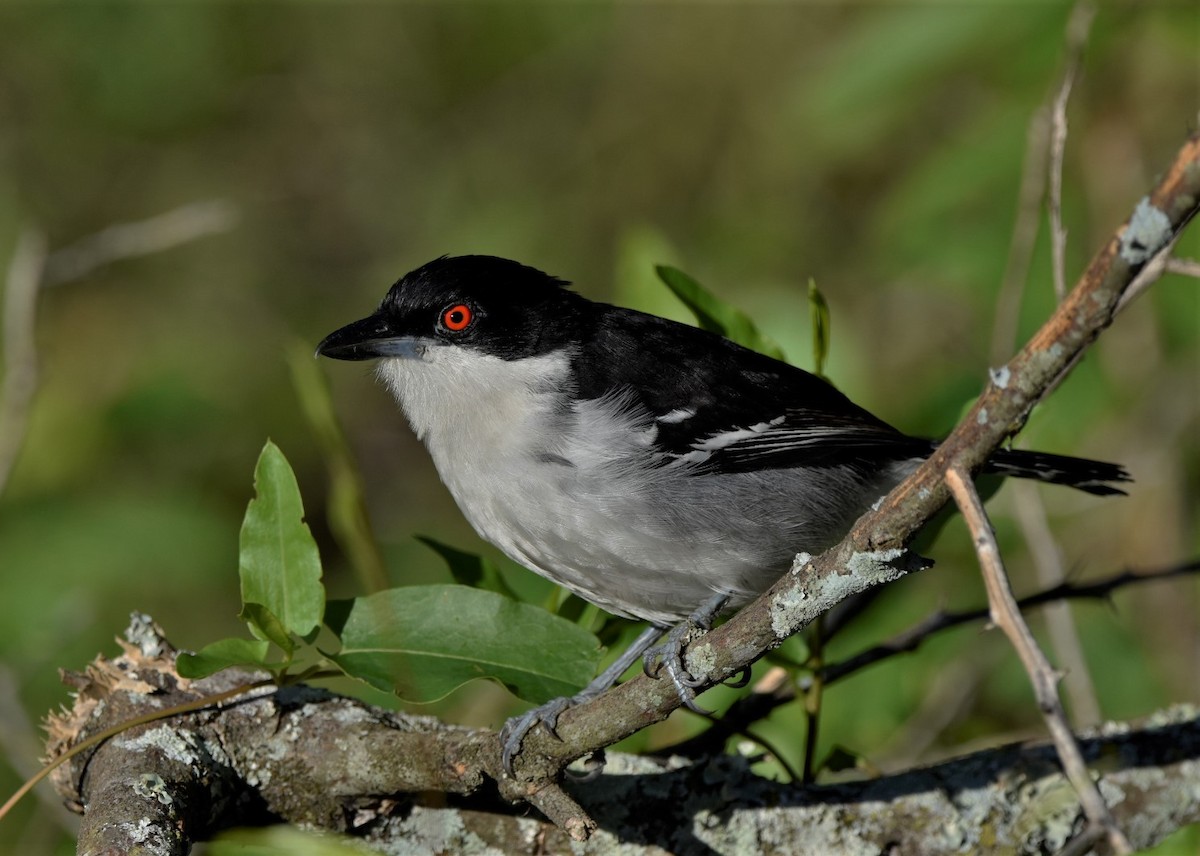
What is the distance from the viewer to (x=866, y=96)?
4648mm

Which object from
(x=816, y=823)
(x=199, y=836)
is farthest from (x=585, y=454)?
(x=199, y=836)

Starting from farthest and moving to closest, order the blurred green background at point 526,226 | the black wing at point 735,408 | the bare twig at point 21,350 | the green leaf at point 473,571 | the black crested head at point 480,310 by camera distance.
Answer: the blurred green background at point 526,226 < the black crested head at point 480,310 < the bare twig at point 21,350 < the black wing at point 735,408 < the green leaf at point 473,571

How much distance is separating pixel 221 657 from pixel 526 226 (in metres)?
5.87

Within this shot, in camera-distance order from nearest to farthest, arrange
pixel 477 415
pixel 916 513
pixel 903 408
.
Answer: pixel 916 513, pixel 477 415, pixel 903 408

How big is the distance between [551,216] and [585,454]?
4.97 m

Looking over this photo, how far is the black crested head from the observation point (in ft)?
13.6

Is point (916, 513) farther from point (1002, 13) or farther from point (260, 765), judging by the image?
point (1002, 13)

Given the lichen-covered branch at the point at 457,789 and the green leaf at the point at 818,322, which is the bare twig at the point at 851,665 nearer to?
the lichen-covered branch at the point at 457,789

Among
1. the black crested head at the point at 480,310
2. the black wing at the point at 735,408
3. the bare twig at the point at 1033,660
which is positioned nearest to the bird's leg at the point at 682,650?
the black wing at the point at 735,408

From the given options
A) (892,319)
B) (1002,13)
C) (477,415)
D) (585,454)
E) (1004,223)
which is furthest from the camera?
(892,319)

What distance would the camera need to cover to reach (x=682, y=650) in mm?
2926

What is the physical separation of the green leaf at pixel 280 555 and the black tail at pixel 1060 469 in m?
1.85

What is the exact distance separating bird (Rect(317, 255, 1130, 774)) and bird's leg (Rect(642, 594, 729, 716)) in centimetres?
1

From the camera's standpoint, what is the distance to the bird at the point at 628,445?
11.6 ft
